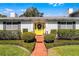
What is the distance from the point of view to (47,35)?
2084 cm

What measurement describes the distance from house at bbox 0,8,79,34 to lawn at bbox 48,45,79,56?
73cm

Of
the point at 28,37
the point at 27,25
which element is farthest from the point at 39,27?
the point at 27,25

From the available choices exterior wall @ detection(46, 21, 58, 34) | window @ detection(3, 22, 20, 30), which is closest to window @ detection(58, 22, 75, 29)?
exterior wall @ detection(46, 21, 58, 34)

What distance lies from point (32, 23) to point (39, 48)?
3.31ft

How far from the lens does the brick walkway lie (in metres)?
20.8

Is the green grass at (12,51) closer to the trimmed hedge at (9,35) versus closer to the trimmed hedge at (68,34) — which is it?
the trimmed hedge at (9,35)

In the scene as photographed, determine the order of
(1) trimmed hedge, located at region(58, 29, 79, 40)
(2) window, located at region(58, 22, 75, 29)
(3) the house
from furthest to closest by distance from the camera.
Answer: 1. (2) window, located at region(58, 22, 75, 29)
2. (1) trimmed hedge, located at region(58, 29, 79, 40)
3. (3) the house

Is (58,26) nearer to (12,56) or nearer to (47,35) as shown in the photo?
(47,35)

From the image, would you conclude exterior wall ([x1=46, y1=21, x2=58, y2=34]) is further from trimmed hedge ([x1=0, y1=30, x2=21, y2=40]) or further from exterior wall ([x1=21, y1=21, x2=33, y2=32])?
trimmed hedge ([x1=0, y1=30, x2=21, y2=40])

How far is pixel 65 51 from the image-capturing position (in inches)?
816

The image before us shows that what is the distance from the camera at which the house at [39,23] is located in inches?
822

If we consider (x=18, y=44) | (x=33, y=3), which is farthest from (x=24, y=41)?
(x=33, y=3)

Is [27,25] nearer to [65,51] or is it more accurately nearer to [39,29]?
[39,29]

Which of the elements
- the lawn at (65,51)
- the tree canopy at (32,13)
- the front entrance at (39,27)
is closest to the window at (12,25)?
the tree canopy at (32,13)
